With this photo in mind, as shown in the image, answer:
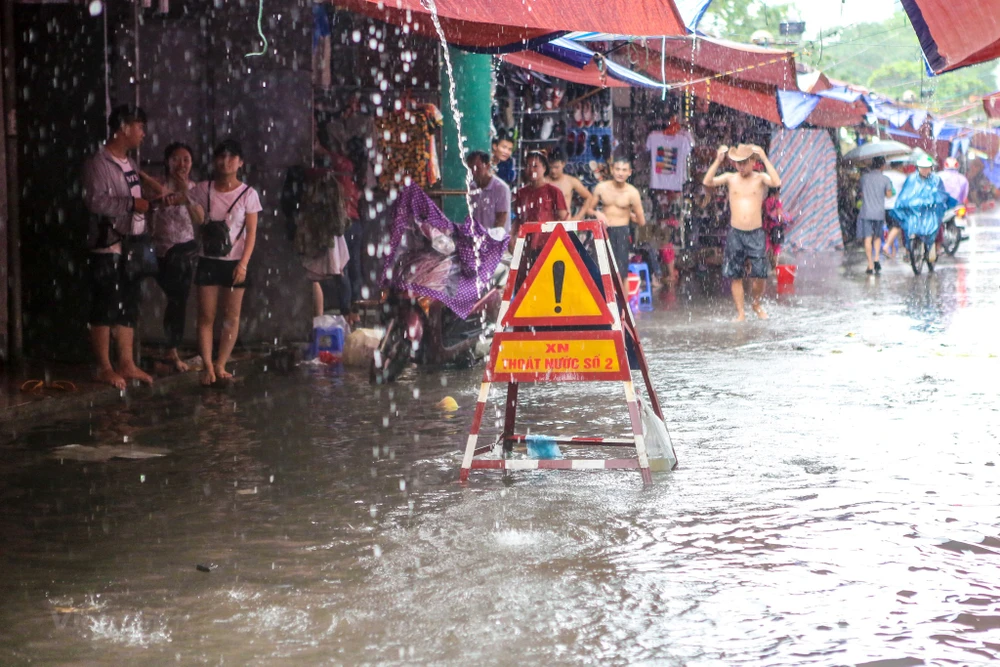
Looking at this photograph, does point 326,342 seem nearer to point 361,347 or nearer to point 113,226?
point 361,347

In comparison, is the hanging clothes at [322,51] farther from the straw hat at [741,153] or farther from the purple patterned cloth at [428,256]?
the straw hat at [741,153]

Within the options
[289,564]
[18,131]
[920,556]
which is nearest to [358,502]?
[289,564]

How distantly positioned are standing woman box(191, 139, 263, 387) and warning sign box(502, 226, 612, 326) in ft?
14.2

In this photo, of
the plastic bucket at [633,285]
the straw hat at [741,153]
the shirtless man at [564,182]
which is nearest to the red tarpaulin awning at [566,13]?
the straw hat at [741,153]

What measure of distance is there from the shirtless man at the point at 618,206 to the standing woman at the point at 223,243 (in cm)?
573

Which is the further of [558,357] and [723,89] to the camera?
[723,89]

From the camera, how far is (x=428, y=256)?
1066cm

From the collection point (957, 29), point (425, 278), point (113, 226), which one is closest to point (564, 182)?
point (425, 278)

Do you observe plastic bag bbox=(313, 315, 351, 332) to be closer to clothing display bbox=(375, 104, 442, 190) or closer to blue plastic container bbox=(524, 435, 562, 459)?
clothing display bbox=(375, 104, 442, 190)

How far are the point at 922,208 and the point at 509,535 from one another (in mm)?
19015

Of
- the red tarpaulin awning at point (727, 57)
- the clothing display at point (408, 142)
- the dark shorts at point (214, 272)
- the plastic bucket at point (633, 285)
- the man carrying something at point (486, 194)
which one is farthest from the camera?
the red tarpaulin awning at point (727, 57)

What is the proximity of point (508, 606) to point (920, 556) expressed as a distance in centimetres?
177

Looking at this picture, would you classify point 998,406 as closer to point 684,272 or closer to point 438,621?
point 438,621

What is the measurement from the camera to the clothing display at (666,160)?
2177cm
